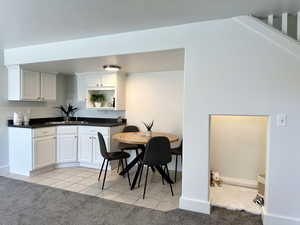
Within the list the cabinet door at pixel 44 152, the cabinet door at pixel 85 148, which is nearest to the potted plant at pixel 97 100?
the cabinet door at pixel 85 148

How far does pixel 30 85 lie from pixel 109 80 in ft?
4.97

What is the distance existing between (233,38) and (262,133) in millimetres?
1640

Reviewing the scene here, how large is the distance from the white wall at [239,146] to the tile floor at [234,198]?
0.22 meters

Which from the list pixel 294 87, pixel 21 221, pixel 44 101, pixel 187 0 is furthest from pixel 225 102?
pixel 44 101

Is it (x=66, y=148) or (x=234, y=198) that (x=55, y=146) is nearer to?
(x=66, y=148)

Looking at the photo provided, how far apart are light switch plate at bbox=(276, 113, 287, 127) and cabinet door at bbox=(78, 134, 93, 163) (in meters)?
3.24

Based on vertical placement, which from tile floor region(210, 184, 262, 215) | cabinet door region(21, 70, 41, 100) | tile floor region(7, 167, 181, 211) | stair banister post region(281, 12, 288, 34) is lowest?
tile floor region(7, 167, 181, 211)

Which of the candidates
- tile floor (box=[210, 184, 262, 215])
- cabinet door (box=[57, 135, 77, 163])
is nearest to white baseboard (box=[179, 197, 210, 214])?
tile floor (box=[210, 184, 262, 215])

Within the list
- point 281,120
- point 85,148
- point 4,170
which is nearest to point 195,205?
point 281,120

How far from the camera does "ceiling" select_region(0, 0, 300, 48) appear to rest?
6.37 feet

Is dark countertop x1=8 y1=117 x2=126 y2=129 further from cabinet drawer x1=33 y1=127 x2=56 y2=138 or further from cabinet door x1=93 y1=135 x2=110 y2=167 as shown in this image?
cabinet door x1=93 y1=135 x2=110 y2=167

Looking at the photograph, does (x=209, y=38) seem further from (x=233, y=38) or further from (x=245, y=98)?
(x=245, y=98)

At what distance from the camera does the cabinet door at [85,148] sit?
4.09 metres

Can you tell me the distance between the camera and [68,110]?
4.79 meters
